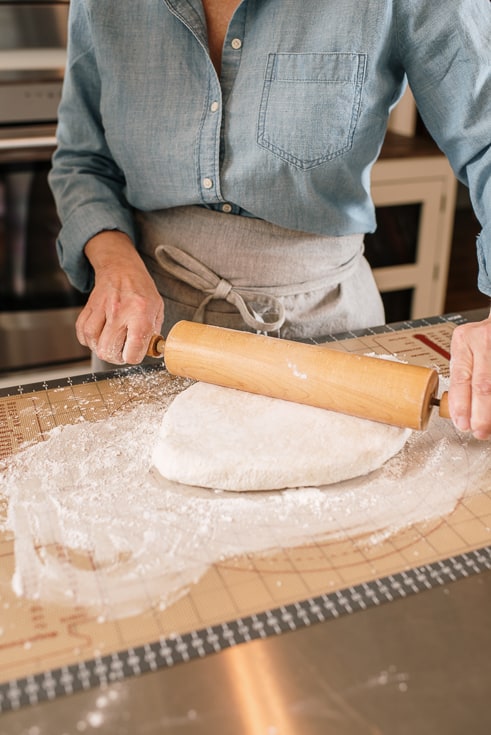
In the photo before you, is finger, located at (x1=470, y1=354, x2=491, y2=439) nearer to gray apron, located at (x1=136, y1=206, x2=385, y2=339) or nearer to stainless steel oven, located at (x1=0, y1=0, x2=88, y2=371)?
gray apron, located at (x1=136, y1=206, x2=385, y2=339)

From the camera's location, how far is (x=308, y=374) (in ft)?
2.74

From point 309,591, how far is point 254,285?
58 cm

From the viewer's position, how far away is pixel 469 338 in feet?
2.74

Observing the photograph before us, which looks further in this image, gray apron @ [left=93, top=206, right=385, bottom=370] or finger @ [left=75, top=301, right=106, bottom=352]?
gray apron @ [left=93, top=206, right=385, bottom=370]

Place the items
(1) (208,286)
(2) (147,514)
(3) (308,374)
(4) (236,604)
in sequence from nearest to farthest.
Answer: (4) (236,604) → (2) (147,514) → (3) (308,374) → (1) (208,286)

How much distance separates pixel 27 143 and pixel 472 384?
4.22 ft

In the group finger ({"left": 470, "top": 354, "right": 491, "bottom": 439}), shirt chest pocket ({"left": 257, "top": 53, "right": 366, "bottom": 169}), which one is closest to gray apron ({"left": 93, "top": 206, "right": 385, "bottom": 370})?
shirt chest pocket ({"left": 257, "top": 53, "right": 366, "bottom": 169})

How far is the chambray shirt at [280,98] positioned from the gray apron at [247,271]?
0.03 metres

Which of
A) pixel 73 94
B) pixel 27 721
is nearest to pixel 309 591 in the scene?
pixel 27 721

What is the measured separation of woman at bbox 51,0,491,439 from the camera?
3.14 ft

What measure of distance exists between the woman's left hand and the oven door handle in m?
A: 1.22

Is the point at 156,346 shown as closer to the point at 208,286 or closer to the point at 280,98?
the point at 208,286

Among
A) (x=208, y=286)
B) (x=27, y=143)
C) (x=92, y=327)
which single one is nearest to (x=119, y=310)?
(x=92, y=327)

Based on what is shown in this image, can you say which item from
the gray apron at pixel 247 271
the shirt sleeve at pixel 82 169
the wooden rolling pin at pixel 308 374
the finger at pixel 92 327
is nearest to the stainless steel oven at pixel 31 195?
the shirt sleeve at pixel 82 169
